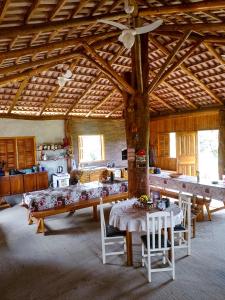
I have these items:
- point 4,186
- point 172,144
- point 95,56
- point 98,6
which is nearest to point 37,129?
point 4,186

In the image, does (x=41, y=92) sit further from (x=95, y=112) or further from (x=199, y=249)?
(x=199, y=249)

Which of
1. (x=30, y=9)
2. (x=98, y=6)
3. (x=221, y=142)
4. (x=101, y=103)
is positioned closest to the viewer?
(x=30, y=9)

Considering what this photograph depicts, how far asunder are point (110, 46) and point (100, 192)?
4506 mm

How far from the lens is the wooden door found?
36.3 feet

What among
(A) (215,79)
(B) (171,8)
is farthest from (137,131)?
(A) (215,79)

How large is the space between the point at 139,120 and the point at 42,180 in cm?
553

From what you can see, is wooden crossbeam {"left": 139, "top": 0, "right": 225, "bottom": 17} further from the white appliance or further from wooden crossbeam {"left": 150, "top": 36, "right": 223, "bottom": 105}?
the white appliance

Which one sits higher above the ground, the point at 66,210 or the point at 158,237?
the point at 158,237

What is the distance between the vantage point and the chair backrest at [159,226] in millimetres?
3676

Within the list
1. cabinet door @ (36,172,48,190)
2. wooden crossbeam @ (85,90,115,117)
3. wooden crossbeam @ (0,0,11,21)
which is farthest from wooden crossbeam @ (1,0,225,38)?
cabinet door @ (36,172,48,190)

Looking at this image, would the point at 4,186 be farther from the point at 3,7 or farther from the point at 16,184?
the point at 3,7

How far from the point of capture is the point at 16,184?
9.34m

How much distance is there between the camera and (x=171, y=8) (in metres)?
4.39

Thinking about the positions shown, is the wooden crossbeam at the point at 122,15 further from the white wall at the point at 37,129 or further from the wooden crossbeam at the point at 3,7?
the white wall at the point at 37,129
